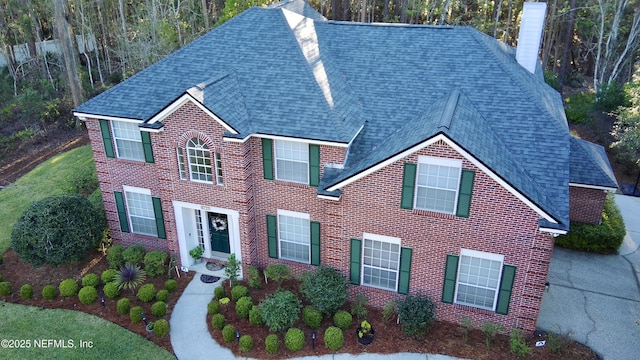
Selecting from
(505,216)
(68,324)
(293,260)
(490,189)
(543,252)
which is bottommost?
(68,324)

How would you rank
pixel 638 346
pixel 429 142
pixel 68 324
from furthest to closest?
1. pixel 68 324
2. pixel 638 346
3. pixel 429 142

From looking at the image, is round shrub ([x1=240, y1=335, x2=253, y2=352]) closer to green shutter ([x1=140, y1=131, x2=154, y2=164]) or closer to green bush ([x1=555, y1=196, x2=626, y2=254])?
green shutter ([x1=140, y1=131, x2=154, y2=164])

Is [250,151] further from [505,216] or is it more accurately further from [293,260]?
[505,216]

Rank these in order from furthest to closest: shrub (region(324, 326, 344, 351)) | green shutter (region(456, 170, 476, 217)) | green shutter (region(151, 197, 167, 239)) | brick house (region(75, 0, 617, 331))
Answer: green shutter (region(151, 197, 167, 239)), shrub (region(324, 326, 344, 351)), brick house (region(75, 0, 617, 331)), green shutter (region(456, 170, 476, 217))

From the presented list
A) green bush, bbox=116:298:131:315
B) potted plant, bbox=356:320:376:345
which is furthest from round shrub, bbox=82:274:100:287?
potted plant, bbox=356:320:376:345

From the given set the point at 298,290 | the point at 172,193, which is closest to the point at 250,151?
the point at 172,193

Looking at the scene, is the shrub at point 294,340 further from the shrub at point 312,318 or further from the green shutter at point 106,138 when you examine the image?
the green shutter at point 106,138
